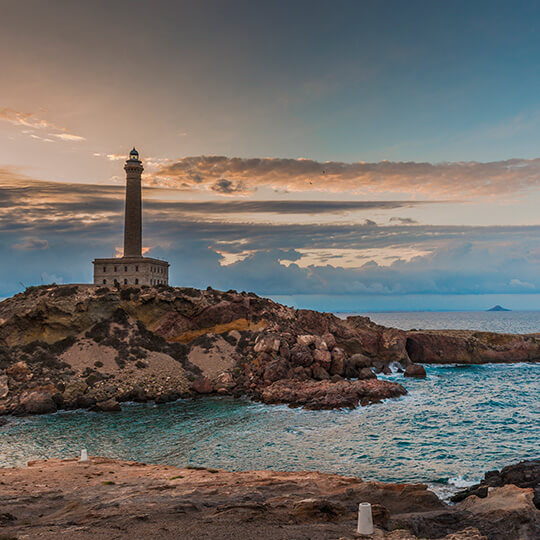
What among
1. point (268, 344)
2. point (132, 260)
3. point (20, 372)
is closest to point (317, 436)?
point (268, 344)

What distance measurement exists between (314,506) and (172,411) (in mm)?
31296

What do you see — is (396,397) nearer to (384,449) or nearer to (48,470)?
(384,449)

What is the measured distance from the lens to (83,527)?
1305 cm

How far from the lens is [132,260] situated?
2874 inches

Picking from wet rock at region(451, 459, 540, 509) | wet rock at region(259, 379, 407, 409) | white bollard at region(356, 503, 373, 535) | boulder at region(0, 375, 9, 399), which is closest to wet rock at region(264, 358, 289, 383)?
wet rock at region(259, 379, 407, 409)

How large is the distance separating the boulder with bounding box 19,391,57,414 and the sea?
3.95 feet

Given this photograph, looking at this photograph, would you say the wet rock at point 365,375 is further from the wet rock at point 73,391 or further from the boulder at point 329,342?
the wet rock at point 73,391

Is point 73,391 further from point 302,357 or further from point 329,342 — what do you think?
point 329,342

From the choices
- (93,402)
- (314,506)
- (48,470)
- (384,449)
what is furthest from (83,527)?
(93,402)

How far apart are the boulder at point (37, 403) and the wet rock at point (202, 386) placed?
14.8 meters

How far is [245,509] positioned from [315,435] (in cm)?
1978

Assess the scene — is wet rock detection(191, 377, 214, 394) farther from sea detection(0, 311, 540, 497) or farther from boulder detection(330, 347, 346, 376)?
boulder detection(330, 347, 346, 376)

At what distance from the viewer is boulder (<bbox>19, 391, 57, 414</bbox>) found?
4269 centimetres

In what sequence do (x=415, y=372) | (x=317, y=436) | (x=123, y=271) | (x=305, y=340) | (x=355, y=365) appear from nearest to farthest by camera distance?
1. (x=317, y=436)
2. (x=305, y=340)
3. (x=355, y=365)
4. (x=415, y=372)
5. (x=123, y=271)
